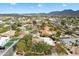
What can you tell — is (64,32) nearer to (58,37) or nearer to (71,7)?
(58,37)

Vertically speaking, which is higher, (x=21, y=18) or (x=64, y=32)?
(x=21, y=18)

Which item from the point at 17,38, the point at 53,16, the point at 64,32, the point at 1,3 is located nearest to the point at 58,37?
the point at 64,32

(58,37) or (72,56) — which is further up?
(58,37)

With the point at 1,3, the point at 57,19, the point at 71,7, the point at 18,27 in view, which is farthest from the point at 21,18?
the point at 71,7

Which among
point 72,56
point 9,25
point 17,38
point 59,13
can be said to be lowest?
point 72,56

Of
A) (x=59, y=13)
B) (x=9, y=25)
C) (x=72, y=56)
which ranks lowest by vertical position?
(x=72, y=56)

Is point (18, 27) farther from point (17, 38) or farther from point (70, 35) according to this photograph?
point (70, 35)

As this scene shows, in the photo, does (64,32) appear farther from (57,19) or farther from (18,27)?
(18,27)

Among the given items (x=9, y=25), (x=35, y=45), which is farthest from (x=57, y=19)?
(x=9, y=25)
